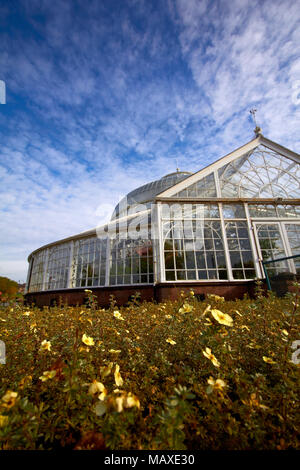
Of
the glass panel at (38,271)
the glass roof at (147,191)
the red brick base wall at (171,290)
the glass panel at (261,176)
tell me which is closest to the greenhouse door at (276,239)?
the glass panel at (261,176)

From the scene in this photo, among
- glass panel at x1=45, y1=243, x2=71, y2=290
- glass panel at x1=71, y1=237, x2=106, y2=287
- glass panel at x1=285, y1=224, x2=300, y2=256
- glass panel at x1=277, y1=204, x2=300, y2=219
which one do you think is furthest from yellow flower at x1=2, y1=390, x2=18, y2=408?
glass panel at x1=45, y1=243, x2=71, y2=290

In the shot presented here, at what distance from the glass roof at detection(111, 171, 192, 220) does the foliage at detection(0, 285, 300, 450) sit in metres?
16.0

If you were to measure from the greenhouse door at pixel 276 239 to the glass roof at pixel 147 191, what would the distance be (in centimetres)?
1002

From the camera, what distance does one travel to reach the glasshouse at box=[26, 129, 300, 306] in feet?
30.3

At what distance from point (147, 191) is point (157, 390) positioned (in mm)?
19397

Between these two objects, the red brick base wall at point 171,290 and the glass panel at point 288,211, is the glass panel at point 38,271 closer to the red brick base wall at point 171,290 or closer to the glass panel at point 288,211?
the red brick base wall at point 171,290

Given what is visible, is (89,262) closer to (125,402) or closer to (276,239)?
(276,239)

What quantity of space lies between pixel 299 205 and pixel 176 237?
6895mm

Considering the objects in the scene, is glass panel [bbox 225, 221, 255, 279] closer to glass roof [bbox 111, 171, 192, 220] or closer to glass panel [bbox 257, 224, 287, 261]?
glass panel [bbox 257, 224, 287, 261]

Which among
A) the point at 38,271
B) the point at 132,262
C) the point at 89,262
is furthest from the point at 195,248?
the point at 38,271

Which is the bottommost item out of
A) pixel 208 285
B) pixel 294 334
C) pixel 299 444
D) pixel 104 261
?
pixel 299 444
